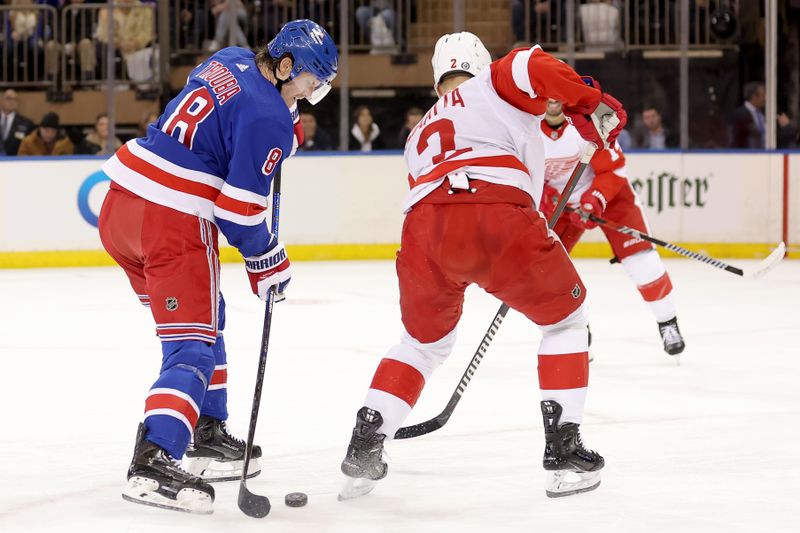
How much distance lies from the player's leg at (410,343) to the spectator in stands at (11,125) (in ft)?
22.1

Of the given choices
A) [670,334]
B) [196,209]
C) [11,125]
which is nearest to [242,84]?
[196,209]

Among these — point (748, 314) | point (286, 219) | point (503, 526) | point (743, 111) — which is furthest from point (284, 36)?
point (743, 111)

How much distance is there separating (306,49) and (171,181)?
0.42 m

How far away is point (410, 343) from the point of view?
3076mm

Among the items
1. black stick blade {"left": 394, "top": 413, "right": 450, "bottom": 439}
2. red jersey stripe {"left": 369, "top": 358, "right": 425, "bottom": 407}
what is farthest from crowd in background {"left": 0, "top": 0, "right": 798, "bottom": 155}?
red jersey stripe {"left": 369, "top": 358, "right": 425, "bottom": 407}

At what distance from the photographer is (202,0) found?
36.1ft

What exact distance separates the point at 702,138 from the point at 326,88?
8359 mm

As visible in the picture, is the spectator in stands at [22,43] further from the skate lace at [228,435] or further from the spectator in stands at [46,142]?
the skate lace at [228,435]

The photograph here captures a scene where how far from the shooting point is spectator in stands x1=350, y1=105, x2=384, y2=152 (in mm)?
9680

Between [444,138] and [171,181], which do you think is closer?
[171,181]

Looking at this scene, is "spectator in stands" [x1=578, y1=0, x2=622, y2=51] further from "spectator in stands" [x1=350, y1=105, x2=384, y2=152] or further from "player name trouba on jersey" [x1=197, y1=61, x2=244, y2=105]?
"player name trouba on jersey" [x1=197, y1=61, x2=244, y2=105]

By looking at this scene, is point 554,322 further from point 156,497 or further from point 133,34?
point 133,34

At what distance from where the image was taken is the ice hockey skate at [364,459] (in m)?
2.97

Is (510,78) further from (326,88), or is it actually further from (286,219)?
(286,219)
